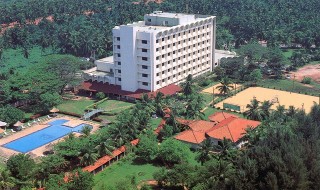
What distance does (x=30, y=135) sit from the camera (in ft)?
190

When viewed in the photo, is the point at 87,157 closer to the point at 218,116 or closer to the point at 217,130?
the point at 217,130

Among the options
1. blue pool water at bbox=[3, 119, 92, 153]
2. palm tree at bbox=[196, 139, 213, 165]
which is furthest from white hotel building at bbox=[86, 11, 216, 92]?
palm tree at bbox=[196, 139, 213, 165]

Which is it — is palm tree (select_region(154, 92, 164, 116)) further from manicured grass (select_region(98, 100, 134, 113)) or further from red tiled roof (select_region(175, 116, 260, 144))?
manicured grass (select_region(98, 100, 134, 113))

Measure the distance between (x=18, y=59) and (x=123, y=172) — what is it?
5644 cm

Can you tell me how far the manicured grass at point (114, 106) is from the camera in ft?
217

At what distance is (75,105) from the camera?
68.6m

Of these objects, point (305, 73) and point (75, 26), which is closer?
point (305, 73)

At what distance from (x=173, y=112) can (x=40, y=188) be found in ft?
66.9

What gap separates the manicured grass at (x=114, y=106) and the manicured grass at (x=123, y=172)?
16835 millimetres

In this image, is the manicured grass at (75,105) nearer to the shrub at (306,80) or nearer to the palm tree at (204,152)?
the palm tree at (204,152)

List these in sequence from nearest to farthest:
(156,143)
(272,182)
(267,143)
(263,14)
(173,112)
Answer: (272,182)
(267,143)
(156,143)
(173,112)
(263,14)

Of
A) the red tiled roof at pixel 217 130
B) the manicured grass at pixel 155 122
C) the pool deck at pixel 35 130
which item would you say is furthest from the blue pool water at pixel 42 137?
the red tiled roof at pixel 217 130

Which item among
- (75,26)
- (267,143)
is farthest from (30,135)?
(75,26)

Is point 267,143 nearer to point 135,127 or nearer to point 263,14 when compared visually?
point 135,127
